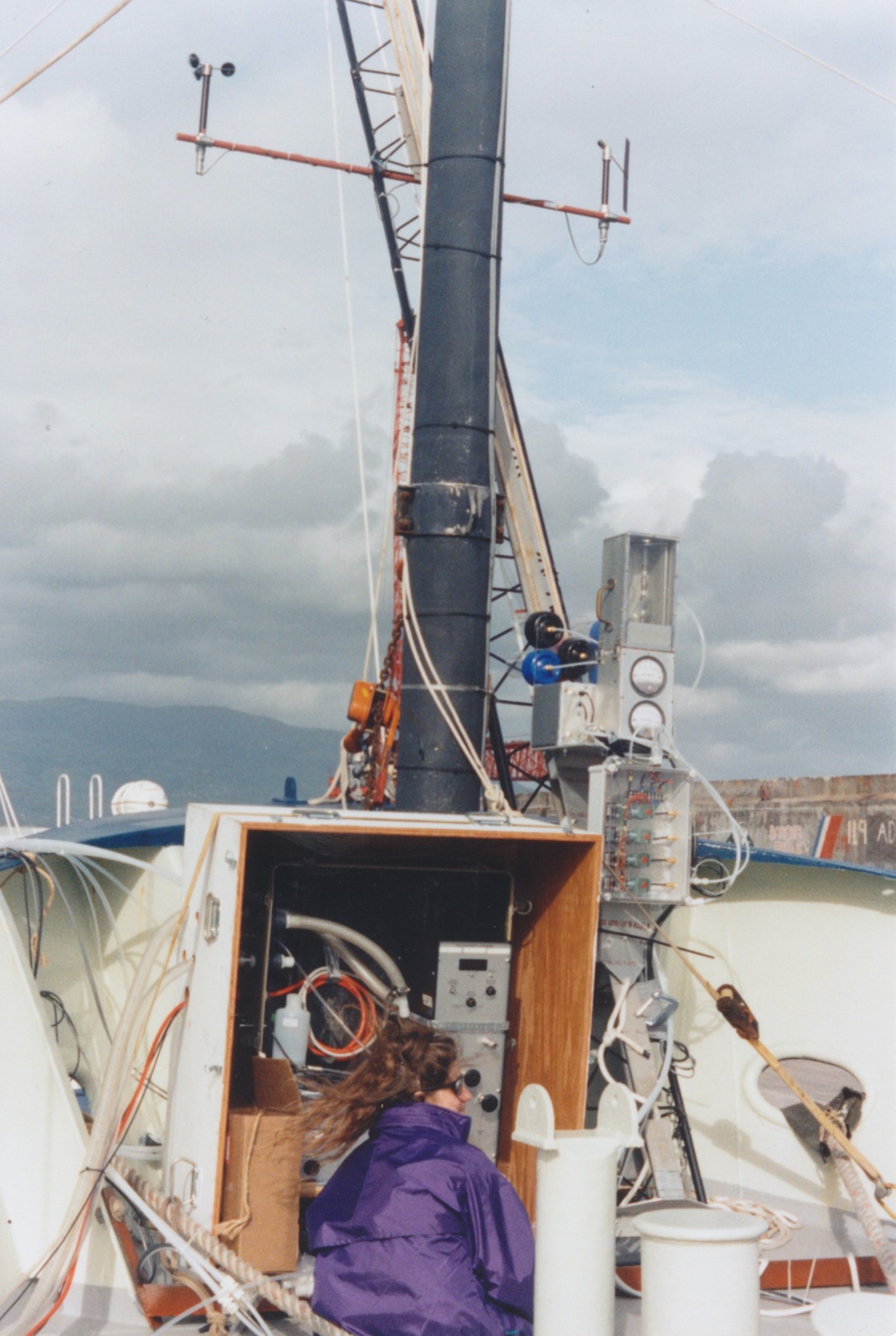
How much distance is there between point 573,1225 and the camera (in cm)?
346

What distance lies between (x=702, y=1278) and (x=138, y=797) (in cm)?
636

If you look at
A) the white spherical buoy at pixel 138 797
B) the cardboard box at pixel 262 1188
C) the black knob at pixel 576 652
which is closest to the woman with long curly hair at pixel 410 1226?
the cardboard box at pixel 262 1188

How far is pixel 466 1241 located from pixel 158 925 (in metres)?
3.20

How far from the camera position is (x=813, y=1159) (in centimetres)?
645

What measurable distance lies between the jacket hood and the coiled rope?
528 millimetres

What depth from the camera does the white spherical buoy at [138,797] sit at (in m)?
8.88

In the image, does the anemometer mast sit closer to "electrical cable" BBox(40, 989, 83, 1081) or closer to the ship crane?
the ship crane

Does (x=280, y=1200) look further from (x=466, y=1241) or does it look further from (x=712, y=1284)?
(x=712, y=1284)

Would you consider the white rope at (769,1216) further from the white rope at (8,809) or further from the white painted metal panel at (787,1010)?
the white rope at (8,809)

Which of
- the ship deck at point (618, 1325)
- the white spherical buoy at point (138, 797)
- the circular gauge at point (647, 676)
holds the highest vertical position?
the circular gauge at point (647, 676)

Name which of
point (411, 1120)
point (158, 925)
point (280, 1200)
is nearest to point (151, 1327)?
point (280, 1200)

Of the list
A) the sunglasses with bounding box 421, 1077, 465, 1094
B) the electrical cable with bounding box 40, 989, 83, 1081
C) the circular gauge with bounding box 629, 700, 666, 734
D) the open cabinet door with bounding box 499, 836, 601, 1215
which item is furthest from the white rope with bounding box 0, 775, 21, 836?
the sunglasses with bounding box 421, 1077, 465, 1094

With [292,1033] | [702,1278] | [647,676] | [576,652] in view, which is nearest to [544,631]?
[576,652]

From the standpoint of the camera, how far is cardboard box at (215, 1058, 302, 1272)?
4.18m
